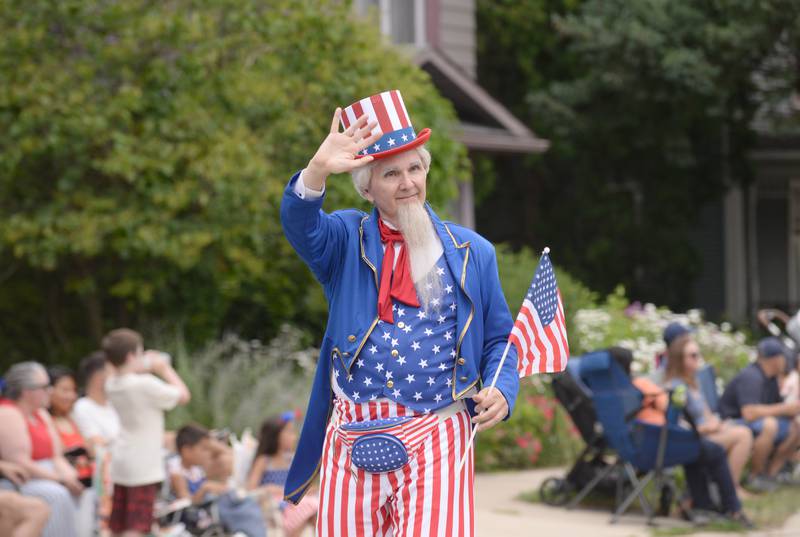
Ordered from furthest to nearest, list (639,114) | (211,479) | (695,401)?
(639,114), (695,401), (211,479)

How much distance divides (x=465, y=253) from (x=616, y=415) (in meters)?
5.53

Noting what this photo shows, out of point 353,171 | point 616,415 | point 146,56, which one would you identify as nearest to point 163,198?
point 146,56

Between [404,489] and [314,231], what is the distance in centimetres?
85

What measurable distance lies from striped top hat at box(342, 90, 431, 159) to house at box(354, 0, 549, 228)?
41.1ft

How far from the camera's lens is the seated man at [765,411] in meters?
11.4

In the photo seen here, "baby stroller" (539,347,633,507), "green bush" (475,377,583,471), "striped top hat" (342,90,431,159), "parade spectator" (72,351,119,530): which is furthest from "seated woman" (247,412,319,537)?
"striped top hat" (342,90,431,159)

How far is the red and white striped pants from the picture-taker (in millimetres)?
4406

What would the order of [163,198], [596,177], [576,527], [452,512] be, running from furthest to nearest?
[596,177]
[163,198]
[576,527]
[452,512]

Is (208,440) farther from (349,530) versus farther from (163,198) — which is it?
(349,530)

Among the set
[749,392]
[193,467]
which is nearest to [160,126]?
[193,467]

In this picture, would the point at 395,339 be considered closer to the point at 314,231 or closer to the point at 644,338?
the point at 314,231

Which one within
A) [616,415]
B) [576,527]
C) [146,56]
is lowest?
[576,527]

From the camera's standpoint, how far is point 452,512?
443cm

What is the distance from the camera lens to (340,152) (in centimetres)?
441
